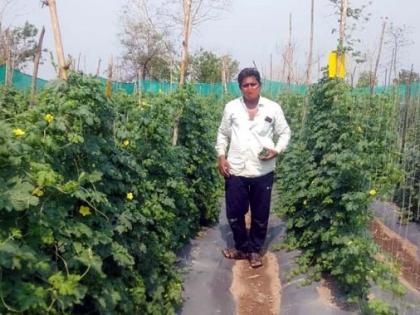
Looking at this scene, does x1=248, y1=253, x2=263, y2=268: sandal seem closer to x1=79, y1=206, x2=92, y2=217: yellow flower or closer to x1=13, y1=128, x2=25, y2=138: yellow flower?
x1=79, y1=206, x2=92, y2=217: yellow flower

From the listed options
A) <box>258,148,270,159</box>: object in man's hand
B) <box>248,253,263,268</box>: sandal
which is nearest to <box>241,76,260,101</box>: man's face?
<box>258,148,270,159</box>: object in man's hand

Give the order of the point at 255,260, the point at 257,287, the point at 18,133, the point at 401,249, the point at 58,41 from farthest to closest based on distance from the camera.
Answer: the point at 401,249 < the point at 255,260 < the point at 257,287 < the point at 58,41 < the point at 18,133

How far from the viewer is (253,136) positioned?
4879mm

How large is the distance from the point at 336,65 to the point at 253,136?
1212 millimetres

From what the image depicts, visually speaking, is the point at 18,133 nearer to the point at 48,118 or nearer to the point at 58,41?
the point at 48,118

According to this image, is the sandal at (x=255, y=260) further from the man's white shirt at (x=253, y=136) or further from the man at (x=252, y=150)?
the man's white shirt at (x=253, y=136)

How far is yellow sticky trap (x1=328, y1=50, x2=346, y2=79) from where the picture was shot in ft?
17.0

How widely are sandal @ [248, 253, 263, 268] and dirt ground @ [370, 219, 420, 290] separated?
138 cm

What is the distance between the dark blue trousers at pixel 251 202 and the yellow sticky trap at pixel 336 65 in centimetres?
126

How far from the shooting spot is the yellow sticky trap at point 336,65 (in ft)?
17.0

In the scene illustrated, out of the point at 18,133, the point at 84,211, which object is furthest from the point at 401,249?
the point at 18,133

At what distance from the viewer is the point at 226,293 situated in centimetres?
452

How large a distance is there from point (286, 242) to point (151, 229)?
2.02 meters

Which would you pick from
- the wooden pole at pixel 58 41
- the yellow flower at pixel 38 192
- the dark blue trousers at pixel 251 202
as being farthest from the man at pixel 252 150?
the yellow flower at pixel 38 192
